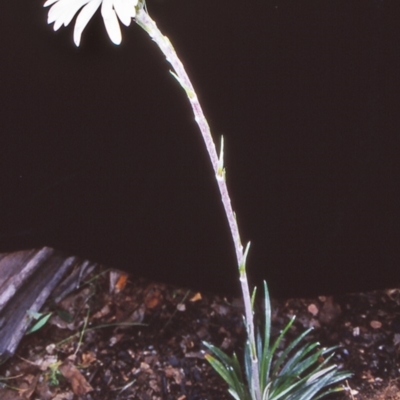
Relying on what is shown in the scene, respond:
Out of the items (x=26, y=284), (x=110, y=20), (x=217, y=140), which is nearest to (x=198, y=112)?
(x=110, y=20)

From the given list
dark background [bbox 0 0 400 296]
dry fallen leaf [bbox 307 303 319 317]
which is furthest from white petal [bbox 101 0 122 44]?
dry fallen leaf [bbox 307 303 319 317]

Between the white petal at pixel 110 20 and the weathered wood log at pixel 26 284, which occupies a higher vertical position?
the white petal at pixel 110 20

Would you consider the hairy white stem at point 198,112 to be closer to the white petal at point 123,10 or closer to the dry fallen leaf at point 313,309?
the white petal at point 123,10

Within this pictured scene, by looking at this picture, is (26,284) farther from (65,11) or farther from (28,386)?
(65,11)

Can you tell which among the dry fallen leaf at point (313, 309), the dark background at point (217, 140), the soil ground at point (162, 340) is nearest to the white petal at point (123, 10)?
the dark background at point (217, 140)

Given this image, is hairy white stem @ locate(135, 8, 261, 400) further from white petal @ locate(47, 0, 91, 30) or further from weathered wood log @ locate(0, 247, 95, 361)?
weathered wood log @ locate(0, 247, 95, 361)

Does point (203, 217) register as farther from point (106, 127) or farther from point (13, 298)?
point (13, 298)

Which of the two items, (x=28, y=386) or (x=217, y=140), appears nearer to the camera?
(x=217, y=140)
